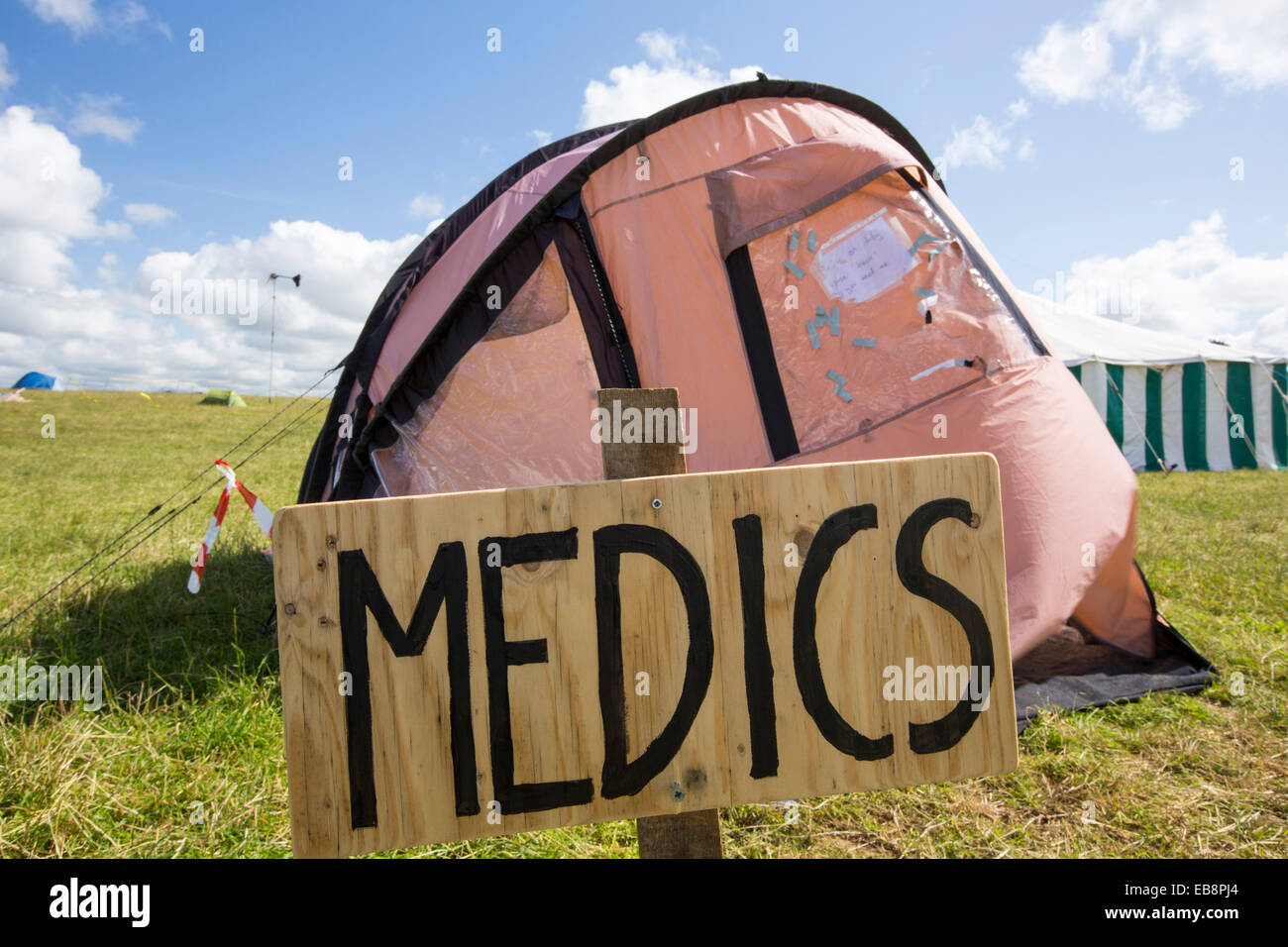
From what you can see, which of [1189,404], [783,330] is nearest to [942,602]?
[783,330]

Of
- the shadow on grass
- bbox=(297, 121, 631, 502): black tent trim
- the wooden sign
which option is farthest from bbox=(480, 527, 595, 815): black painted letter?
bbox=(297, 121, 631, 502): black tent trim

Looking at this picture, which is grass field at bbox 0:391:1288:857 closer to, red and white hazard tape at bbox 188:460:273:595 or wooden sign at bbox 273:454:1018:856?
red and white hazard tape at bbox 188:460:273:595

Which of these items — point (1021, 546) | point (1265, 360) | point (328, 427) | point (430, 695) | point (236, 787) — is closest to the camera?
point (430, 695)

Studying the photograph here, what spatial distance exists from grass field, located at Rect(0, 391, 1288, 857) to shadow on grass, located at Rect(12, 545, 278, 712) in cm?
1

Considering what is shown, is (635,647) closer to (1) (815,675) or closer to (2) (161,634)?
(1) (815,675)

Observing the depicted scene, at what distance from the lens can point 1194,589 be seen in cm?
354

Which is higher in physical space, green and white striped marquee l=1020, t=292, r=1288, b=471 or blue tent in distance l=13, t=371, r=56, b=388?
blue tent in distance l=13, t=371, r=56, b=388

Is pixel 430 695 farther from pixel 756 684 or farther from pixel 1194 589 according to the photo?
pixel 1194 589

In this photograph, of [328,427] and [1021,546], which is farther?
[328,427]

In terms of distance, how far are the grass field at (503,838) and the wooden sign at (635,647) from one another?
88cm

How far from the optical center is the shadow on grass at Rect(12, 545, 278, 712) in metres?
2.50

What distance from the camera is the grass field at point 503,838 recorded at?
1.71 meters

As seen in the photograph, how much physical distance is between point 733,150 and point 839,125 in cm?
47
